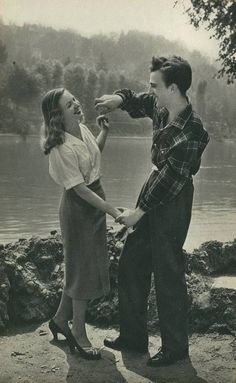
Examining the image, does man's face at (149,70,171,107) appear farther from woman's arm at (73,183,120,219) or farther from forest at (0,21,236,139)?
forest at (0,21,236,139)

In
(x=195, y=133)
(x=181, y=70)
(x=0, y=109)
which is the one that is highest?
(x=181, y=70)

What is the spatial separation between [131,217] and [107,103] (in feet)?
2.73

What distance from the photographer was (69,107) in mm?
3559

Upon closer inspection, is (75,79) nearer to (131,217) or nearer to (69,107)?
(69,107)

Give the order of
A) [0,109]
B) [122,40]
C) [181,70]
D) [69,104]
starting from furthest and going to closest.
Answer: [122,40] < [0,109] < [69,104] < [181,70]

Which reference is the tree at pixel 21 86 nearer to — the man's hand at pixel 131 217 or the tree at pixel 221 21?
the tree at pixel 221 21

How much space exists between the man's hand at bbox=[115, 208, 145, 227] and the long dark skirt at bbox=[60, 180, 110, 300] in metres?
0.28

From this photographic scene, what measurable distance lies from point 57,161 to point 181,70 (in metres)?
0.92

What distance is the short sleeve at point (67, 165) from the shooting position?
3.45 m

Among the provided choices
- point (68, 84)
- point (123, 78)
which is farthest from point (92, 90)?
point (68, 84)

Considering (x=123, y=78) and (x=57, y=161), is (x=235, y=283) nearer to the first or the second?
(x=57, y=161)

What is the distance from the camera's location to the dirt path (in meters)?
3.30

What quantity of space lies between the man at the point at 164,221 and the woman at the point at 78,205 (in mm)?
182

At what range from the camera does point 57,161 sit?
3.48 meters
